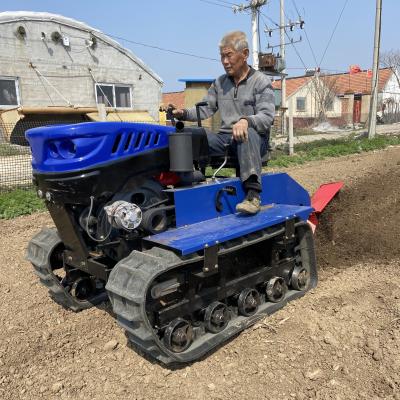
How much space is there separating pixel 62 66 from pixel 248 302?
48.9ft

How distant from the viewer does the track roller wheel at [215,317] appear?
10.3ft

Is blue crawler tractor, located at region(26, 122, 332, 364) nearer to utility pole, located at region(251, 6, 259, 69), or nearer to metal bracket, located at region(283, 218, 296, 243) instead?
metal bracket, located at region(283, 218, 296, 243)

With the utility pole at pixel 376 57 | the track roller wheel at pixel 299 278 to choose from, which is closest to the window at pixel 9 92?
the utility pole at pixel 376 57

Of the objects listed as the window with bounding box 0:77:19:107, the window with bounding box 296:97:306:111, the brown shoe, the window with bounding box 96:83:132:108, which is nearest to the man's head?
the brown shoe

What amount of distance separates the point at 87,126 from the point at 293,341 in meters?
2.02

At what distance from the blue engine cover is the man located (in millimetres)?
847

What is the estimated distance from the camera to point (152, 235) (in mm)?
3094

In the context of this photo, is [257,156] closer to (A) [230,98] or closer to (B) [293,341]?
(A) [230,98]

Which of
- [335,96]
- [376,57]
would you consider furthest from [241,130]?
[335,96]

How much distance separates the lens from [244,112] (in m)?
3.80

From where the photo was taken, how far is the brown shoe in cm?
345

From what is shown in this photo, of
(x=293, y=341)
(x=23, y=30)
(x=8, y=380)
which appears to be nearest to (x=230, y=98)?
(x=293, y=341)

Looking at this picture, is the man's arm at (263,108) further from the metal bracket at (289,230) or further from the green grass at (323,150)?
the green grass at (323,150)

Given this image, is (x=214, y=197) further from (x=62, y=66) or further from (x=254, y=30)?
(x=254, y=30)
